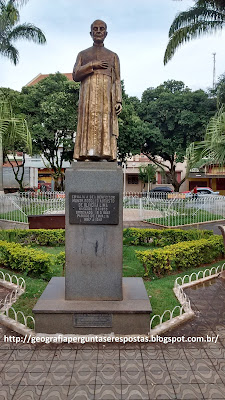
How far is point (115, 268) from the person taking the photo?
15.4 feet

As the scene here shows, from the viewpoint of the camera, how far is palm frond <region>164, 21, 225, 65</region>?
14164mm

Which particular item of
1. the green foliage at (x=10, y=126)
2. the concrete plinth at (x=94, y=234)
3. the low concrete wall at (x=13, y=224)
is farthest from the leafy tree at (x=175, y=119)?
the concrete plinth at (x=94, y=234)

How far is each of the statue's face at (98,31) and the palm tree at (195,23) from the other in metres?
10.5

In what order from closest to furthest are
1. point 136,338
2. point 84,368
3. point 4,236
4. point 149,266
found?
point 84,368, point 136,338, point 149,266, point 4,236

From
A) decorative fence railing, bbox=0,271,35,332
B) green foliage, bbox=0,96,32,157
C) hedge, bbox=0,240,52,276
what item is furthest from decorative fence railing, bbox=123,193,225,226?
decorative fence railing, bbox=0,271,35,332

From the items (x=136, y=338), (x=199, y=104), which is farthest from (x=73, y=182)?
(x=199, y=104)

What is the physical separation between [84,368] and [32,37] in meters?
18.9

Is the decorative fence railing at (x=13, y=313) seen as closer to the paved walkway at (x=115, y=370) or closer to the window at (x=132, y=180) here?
the paved walkway at (x=115, y=370)

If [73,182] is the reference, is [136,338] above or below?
below

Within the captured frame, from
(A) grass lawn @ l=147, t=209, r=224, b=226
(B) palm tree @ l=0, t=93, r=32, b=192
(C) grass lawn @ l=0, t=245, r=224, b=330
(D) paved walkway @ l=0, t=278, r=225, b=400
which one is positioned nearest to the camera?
(D) paved walkway @ l=0, t=278, r=225, b=400

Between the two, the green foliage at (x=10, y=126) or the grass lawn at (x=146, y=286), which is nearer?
the grass lawn at (x=146, y=286)

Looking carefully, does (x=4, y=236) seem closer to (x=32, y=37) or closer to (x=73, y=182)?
(x=73, y=182)

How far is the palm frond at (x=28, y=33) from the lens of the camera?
1833 cm

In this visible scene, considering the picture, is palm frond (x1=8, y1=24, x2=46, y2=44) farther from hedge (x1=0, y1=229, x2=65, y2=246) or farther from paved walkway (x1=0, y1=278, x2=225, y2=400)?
paved walkway (x1=0, y1=278, x2=225, y2=400)
